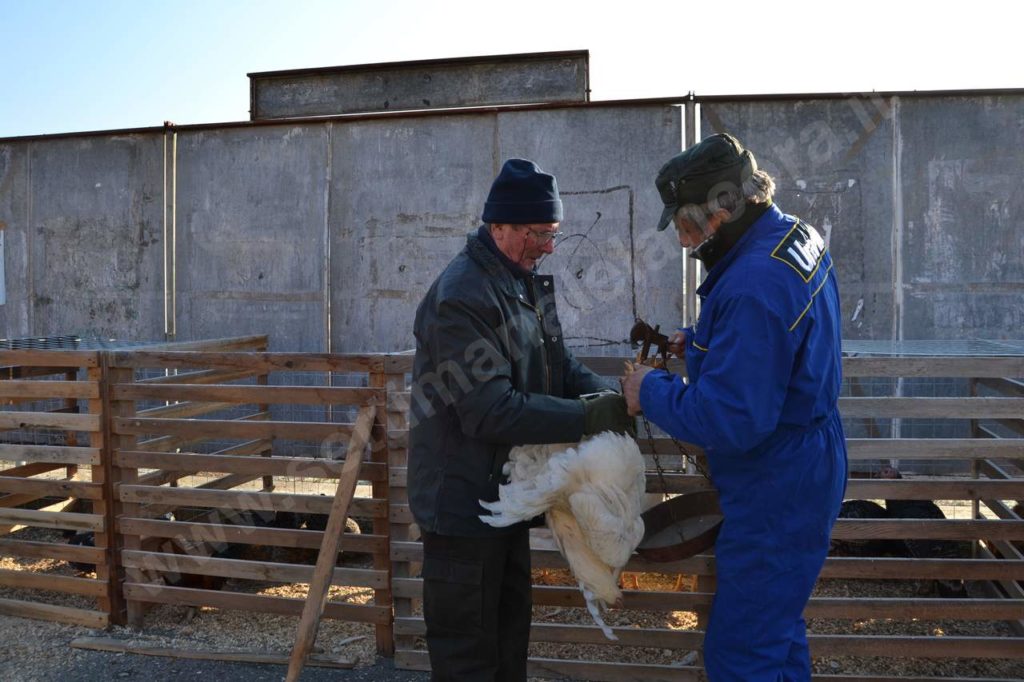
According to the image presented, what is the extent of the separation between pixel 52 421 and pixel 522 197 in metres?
3.65

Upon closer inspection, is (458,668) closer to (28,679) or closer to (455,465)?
(455,465)

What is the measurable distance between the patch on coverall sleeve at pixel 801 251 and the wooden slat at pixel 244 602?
9.77 ft

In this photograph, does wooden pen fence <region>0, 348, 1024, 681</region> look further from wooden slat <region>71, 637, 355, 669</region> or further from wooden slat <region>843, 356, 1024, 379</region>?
wooden slat <region>71, 637, 355, 669</region>

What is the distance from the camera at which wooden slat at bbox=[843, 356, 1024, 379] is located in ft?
12.7

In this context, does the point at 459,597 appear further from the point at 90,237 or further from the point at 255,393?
the point at 90,237

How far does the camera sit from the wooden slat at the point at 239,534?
452cm

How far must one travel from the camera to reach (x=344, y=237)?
28.5ft

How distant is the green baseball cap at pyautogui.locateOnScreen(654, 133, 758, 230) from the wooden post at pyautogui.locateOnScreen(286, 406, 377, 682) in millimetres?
2137

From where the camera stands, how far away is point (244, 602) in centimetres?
472

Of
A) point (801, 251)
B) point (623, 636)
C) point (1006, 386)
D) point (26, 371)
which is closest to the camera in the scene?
point (801, 251)

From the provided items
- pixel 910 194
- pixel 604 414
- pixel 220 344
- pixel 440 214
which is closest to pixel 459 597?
pixel 604 414

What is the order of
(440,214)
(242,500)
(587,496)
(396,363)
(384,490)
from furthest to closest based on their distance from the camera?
(440,214), (242,500), (384,490), (396,363), (587,496)

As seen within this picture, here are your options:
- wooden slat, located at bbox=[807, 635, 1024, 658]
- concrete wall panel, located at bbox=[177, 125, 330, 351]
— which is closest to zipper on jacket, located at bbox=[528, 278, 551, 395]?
wooden slat, located at bbox=[807, 635, 1024, 658]

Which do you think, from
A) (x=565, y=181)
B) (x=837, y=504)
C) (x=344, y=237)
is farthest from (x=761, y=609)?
(x=344, y=237)
